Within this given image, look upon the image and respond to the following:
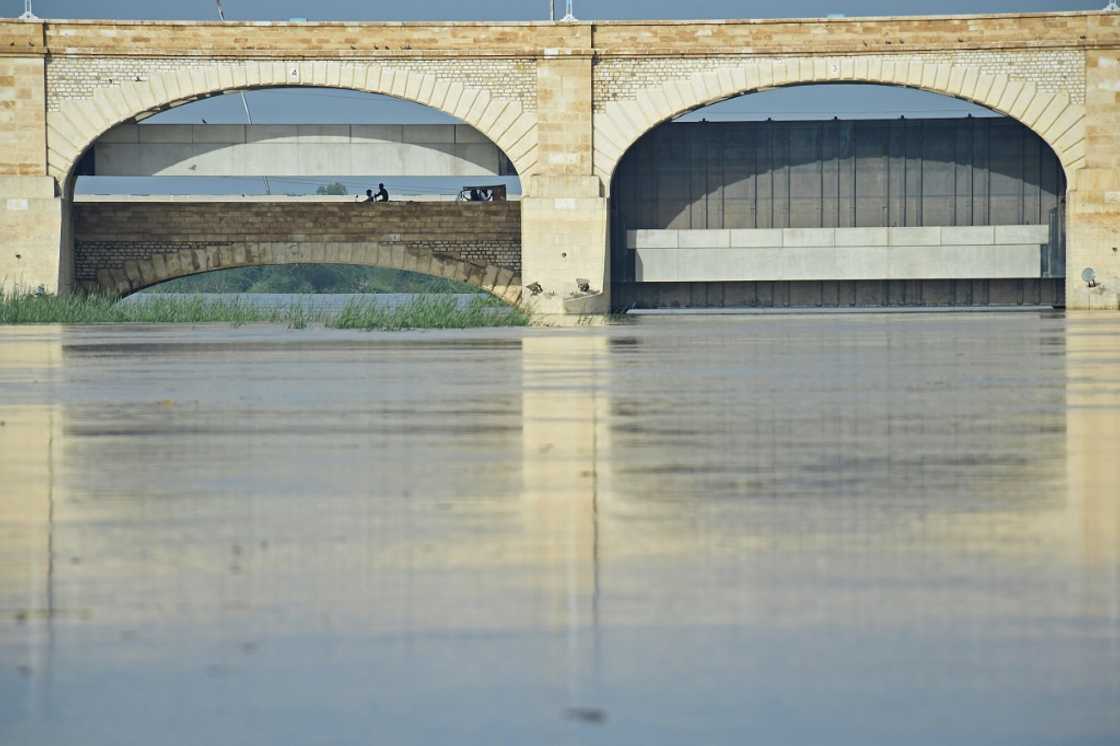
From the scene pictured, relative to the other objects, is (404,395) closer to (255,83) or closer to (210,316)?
(210,316)

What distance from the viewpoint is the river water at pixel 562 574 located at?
3.17 meters

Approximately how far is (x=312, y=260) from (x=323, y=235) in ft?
2.53

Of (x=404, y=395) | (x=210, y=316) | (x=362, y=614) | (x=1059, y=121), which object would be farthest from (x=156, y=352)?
(x=1059, y=121)

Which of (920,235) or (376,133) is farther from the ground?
(376,133)

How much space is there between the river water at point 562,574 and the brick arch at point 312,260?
3461 cm

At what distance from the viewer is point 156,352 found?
20.6 metres

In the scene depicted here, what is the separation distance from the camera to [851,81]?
4141 centimetres

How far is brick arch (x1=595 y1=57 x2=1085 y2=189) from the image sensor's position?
4097 centimetres

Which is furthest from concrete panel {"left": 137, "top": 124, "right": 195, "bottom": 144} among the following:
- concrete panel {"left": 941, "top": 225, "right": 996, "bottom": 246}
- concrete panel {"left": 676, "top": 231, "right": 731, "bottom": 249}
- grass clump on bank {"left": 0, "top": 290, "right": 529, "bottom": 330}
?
concrete panel {"left": 941, "top": 225, "right": 996, "bottom": 246}

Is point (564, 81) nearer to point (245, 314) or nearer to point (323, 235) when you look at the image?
point (323, 235)

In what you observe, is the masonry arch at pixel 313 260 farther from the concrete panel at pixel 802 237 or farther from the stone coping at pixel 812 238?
the concrete panel at pixel 802 237

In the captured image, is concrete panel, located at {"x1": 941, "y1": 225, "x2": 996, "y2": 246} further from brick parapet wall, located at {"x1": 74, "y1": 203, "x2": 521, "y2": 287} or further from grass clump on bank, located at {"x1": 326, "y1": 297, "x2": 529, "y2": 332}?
grass clump on bank, located at {"x1": 326, "y1": 297, "x2": 529, "y2": 332}

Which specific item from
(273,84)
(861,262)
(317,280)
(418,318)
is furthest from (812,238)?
(317,280)

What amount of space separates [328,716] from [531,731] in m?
0.38
